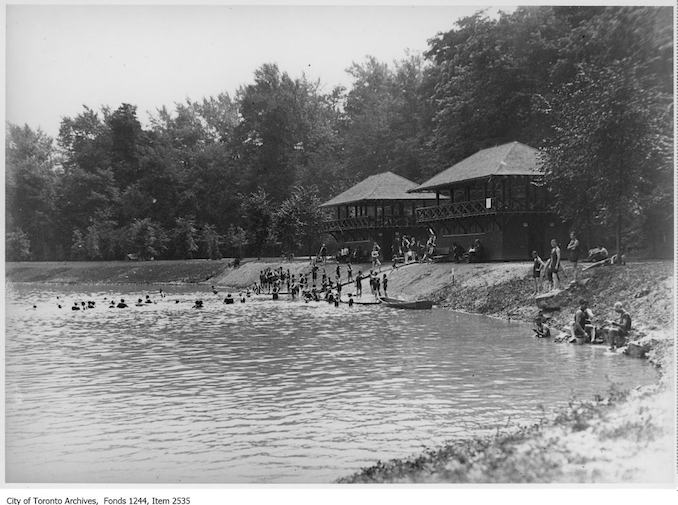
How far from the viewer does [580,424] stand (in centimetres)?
1046

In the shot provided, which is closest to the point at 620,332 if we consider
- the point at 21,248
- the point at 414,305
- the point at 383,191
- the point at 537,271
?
the point at 537,271

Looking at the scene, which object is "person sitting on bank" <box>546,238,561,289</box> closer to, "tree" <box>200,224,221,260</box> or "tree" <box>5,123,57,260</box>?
"tree" <box>200,224,221,260</box>

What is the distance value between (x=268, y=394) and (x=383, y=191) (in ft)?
149

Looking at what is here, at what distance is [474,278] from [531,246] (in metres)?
9.05

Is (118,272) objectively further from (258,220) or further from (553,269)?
(553,269)

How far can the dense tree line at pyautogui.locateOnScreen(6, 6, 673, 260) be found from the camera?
30297 mm

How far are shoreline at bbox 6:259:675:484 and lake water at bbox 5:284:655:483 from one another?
0.93 meters

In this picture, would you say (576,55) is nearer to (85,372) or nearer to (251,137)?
(85,372)

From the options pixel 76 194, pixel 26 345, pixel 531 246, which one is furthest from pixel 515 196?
pixel 76 194

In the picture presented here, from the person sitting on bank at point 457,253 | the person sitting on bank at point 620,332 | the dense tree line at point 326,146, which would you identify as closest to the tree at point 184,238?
the dense tree line at point 326,146

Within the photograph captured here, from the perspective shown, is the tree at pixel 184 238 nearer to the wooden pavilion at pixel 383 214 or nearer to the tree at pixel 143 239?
the tree at pixel 143 239

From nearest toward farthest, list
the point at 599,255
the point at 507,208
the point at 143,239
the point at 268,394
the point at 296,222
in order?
the point at 268,394, the point at 599,255, the point at 507,208, the point at 296,222, the point at 143,239

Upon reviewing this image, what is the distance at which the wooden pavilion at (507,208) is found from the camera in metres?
42.2

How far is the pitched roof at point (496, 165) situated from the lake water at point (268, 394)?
16686 mm
